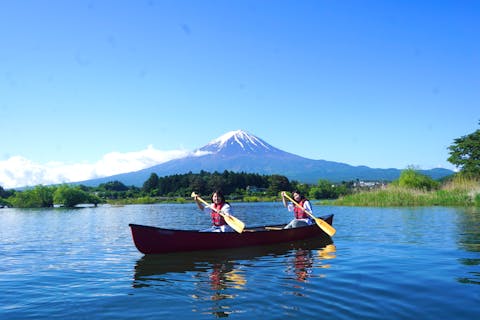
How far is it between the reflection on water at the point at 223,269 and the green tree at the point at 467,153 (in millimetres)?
46166

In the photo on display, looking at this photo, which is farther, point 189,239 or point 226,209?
point 226,209

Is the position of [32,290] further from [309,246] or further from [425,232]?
[425,232]

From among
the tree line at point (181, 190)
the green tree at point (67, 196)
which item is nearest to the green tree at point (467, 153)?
the tree line at point (181, 190)

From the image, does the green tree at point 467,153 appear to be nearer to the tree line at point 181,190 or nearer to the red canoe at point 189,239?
the tree line at point 181,190

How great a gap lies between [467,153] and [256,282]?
56.1m

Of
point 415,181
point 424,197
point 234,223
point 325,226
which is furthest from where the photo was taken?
point 415,181

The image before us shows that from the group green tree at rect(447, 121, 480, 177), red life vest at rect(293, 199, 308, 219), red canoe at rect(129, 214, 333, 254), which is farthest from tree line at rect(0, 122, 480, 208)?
red canoe at rect(129, 214, 333, 254)

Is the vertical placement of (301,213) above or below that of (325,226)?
above

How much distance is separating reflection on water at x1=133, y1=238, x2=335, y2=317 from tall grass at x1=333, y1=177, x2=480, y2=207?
2239 centimetres

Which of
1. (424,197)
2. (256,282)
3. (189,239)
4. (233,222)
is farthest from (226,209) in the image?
(424,197)

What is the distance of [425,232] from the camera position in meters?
16.7

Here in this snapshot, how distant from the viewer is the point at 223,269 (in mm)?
10281

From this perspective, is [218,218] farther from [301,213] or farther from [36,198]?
[36,198]

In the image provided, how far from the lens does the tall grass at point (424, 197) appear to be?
32281 mm
